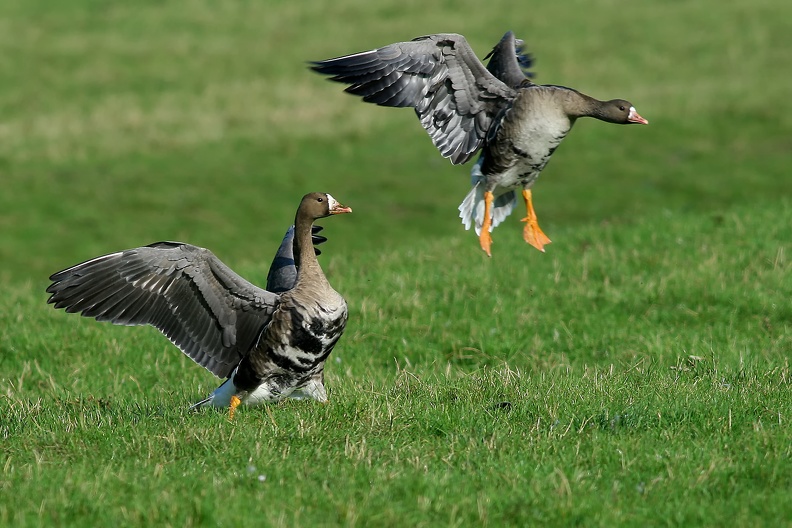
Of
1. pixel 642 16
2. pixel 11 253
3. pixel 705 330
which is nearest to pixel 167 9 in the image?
pixel 642 16

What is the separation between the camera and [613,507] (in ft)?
17.1

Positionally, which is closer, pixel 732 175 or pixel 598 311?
pixel 598 311

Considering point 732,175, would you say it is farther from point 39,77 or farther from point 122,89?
point 39,77

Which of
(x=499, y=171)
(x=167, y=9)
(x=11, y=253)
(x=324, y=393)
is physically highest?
(x=167, y=9)

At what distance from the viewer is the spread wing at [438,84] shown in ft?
30.9

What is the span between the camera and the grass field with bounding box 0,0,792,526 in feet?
17.9

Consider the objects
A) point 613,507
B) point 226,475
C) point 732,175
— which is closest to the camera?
point 613,507

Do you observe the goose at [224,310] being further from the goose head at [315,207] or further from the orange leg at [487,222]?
the orange leg at [487,222]

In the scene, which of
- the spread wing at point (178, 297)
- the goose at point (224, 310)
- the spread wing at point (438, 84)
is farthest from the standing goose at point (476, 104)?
the spread wing at point (178, 297)

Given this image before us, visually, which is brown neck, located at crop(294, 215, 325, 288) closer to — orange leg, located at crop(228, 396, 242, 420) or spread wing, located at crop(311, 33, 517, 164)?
orange leg, located at crop(228, 396, 242, 420)

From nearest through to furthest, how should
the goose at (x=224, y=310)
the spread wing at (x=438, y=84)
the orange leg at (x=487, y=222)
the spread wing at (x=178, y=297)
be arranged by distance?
the goose at (x=224, y=310) < the spread wing at (x=178, y=297) < the spread wing at (x=438, y=84) < the orange leg at (x=487, y=222)

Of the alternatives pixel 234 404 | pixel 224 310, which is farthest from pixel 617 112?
pixel 234 404

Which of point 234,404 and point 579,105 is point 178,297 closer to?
point 234,404

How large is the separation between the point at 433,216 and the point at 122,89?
10.4 metres
